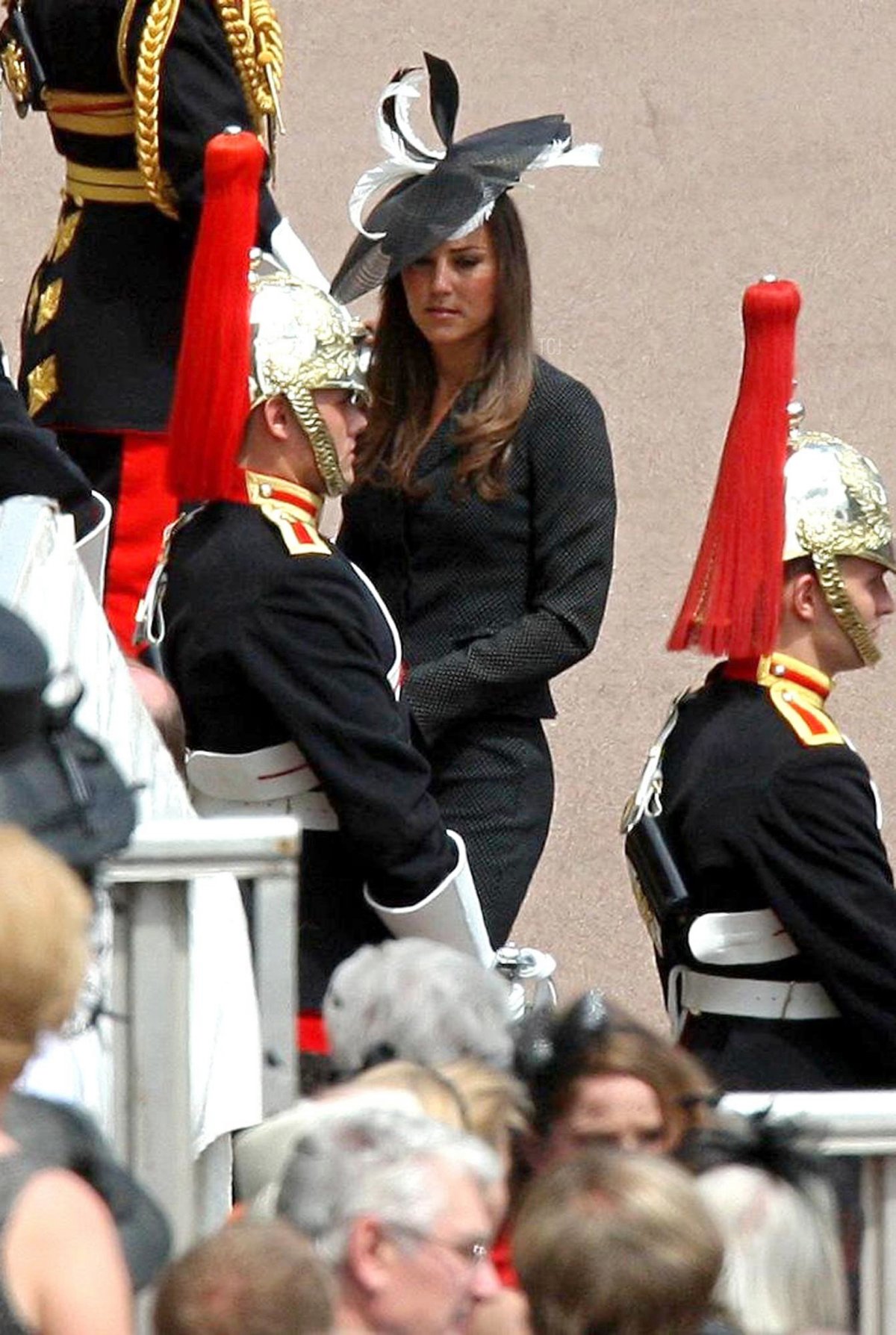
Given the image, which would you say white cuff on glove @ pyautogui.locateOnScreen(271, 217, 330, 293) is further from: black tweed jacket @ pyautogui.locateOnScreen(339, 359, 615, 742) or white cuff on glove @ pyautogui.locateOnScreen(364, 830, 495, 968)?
white cuff on glove @ pyautogui.locateOnScreen(364, 830, 495, 968)

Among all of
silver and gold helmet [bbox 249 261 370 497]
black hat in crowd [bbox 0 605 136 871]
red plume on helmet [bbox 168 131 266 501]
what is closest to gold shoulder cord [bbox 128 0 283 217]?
red plume on helmet [bbox 168 131 266 501]

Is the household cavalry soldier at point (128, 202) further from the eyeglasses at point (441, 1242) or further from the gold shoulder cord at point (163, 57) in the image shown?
the eyeglasses at point (441, 1242)

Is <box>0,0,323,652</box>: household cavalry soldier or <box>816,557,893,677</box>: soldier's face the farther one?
<box>0,0,323,652</box>: household cavalry soldier

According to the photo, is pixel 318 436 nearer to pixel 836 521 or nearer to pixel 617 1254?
pixel 836 521

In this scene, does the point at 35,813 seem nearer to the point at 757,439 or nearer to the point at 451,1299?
the point at 451,1299

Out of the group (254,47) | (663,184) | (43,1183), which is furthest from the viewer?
(663,184)

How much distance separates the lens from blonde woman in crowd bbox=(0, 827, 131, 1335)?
212 cm

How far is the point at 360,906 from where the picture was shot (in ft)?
12.8

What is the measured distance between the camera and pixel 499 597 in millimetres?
4336

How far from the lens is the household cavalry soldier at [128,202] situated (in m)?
4.42

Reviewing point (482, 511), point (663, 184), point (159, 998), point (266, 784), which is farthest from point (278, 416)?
point (663, 184)

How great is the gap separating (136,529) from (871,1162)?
1762 mm

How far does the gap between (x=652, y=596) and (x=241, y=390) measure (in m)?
2.61

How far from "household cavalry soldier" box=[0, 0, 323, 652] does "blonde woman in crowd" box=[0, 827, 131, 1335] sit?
221cm
